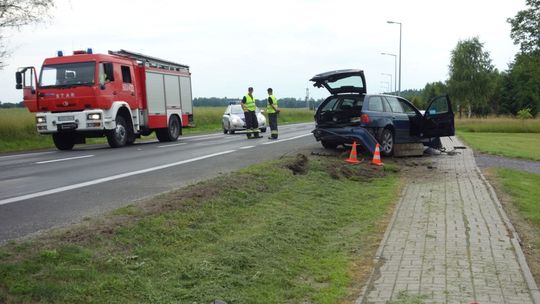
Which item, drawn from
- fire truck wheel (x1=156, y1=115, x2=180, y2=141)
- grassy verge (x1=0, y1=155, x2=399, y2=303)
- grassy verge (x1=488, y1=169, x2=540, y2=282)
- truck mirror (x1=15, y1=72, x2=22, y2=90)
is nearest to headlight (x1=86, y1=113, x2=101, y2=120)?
truck mirror (x1=15, y1=72, x2=22, y2=90)

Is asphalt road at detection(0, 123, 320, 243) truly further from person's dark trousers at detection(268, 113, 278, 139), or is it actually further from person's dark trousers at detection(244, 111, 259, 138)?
person's dark trousers at detection(244, 111, 259, 138)

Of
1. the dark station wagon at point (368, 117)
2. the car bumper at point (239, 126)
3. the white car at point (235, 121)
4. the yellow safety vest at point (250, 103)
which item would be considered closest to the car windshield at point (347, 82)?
the dark station wagon at point (368, 117)

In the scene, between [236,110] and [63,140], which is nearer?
[63,140]

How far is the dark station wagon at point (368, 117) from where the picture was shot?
13391 mm

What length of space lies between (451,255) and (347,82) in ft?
29.1

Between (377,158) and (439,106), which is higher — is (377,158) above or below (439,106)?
below

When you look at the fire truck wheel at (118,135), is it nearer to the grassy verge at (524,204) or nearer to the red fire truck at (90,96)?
the red fire truck at (90,96)

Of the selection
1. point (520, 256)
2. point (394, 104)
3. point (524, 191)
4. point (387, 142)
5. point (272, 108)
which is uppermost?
point (394, 104)

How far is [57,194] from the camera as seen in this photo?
25.5 feet

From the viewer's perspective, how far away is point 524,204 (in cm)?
847

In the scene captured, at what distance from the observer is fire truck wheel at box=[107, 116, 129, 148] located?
1699 cm

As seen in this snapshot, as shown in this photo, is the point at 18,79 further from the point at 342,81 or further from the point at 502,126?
the point at 502,126

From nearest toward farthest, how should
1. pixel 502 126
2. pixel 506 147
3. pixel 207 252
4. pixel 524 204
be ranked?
pixel 207 252, pixel 524 204, pixel 506 147, pixel 502 126

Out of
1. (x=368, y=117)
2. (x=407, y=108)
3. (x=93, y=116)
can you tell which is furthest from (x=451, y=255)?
(x=93, y=116)
